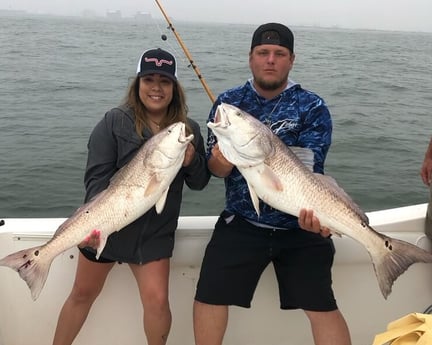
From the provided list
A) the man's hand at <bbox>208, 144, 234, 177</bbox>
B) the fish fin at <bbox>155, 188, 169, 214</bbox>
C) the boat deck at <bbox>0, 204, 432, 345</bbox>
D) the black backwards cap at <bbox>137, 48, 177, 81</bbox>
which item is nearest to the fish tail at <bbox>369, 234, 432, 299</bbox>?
the boat deck at <bbox>0, 204, 432, 345</bbox>

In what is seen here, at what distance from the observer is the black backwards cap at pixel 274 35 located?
3.12 meters

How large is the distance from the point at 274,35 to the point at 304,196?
1.09 m

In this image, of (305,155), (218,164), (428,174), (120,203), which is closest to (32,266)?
(120,203)

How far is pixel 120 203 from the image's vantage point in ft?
8.99

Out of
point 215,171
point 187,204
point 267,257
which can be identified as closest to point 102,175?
point 215,171

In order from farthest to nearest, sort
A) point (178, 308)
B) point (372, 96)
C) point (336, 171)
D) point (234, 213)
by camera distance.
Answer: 1. point (372, 96)
2. point (336, 171)
3. point (178, 308)
4. point (234, 213)

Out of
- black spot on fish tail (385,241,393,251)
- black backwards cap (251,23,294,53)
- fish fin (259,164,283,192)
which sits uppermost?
black backwards cap (251,23,294,53)

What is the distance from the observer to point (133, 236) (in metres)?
2.96

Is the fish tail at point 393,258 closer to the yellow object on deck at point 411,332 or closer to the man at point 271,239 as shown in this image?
the man at point 271,239

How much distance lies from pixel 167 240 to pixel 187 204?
15.3 ft

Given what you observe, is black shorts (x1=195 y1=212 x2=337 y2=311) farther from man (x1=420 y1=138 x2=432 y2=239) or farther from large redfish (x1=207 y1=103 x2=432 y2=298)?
man (x1=420 y1=138 x2=432 y2=239)

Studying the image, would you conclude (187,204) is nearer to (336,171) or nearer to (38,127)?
(336,171)

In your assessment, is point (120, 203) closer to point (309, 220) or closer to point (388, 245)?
point (309, 220)

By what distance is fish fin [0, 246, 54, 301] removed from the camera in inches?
105
